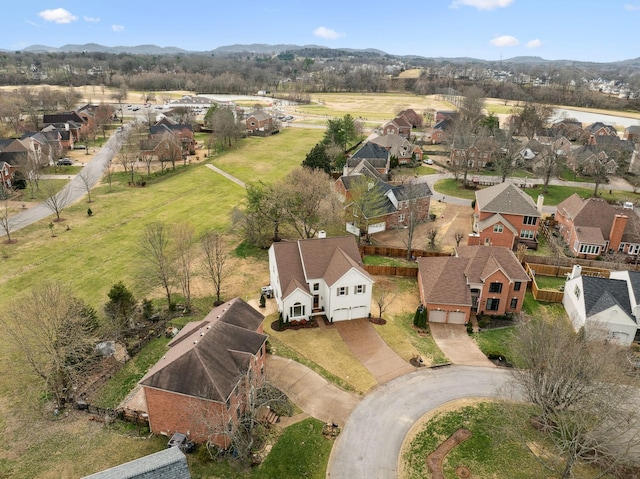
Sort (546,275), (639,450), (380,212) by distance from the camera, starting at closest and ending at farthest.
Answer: (639,450), (546,275), (380,212)

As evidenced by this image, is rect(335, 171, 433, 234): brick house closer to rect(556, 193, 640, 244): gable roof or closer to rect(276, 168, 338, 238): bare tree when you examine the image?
rect(276, 168, 338, 238): bare tree

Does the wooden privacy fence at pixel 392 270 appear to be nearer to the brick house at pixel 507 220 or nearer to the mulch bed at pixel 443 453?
the brick house at pixel 507 220

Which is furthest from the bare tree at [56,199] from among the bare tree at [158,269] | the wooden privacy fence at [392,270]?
the wooden privacy fence at [392,270]

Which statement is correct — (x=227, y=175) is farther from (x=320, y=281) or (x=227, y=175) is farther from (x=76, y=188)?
(x=320, y=281)

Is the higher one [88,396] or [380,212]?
[380,212]

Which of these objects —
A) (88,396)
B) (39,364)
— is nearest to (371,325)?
(88,396)

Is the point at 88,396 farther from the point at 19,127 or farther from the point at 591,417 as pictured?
the point at 19,127
